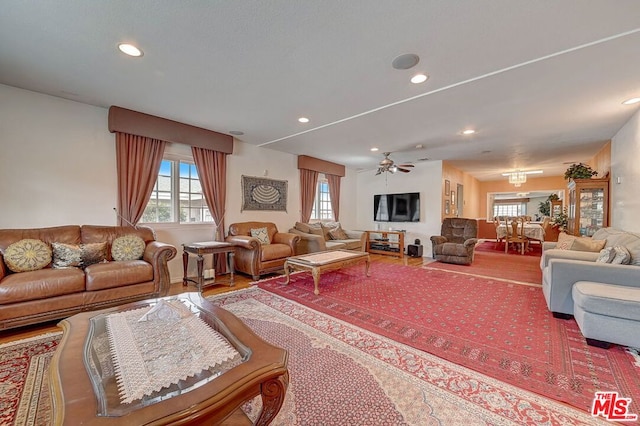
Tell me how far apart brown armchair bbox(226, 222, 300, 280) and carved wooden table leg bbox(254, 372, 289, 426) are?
308 centimetres

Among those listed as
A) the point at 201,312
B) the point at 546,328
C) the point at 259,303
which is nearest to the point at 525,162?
the point at 546,328

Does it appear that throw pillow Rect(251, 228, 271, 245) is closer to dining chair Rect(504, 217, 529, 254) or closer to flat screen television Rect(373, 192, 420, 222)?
flat screen television Rect(373, 192, 420, 222)

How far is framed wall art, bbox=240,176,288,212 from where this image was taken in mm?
5129

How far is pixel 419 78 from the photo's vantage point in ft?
8.68

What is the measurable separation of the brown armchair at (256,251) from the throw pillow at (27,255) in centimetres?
214

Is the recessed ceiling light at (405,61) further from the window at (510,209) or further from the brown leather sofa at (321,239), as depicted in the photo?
the window at (510,209)

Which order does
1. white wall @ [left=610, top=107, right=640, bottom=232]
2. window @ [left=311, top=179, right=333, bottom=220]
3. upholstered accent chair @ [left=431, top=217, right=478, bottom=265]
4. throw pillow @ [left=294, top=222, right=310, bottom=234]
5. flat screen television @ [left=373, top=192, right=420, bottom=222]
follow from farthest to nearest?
window @ [left=311, top=179, right=333, bottom=220], flat screen television @ [left=373, top=192, right=420, bottom=222], throw pillow @ [left=294, top=222, right=310, bottom=234], upholstered accent chair @ [left=431, top=217, right=478, bottom=265], white wall @ [left=610, top=107, right=640, bottom=232]

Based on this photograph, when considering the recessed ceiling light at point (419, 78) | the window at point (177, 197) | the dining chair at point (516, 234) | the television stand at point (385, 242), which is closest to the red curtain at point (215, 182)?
the window at point (177, 197)

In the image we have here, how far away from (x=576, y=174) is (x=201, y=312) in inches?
264

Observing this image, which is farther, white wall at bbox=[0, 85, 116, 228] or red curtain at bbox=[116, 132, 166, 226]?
red curtain at bbox=[116, 132, 166, 226]

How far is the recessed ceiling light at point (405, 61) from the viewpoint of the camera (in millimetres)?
2270

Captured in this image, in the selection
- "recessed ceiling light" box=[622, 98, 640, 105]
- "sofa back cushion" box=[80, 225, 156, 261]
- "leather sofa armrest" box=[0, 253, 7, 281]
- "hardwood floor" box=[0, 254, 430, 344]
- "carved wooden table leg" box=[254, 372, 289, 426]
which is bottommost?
"hardwood floor" box=[0, 254, 430, 344]

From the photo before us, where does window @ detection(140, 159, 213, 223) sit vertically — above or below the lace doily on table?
above

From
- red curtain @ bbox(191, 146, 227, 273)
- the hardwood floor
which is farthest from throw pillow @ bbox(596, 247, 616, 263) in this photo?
red curtain @ bbox(191, 146, 227, 273)
